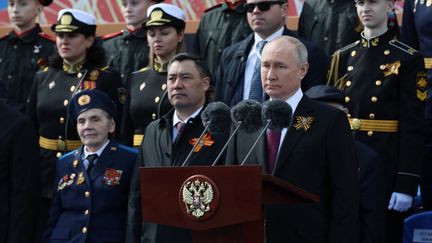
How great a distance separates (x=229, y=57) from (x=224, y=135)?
1249mm

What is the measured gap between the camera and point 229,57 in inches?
274

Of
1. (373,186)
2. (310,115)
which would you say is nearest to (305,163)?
(310,115)

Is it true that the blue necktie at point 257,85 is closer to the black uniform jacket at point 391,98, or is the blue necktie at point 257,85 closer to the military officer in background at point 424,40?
the black uniform jacket at point 391,98

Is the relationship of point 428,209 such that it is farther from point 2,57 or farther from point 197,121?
point 2,57

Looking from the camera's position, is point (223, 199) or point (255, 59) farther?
point (255, 59)

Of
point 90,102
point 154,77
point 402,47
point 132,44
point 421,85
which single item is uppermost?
point 132,44

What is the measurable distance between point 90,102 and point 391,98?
203 centimetres

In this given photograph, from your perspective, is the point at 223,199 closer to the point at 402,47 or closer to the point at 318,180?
the point at 318,180

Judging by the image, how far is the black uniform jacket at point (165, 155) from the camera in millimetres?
5707

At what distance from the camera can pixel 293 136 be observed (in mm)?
4867

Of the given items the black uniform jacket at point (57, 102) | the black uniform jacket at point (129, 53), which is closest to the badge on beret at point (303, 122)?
the black uniform jacket at point (57, 102)

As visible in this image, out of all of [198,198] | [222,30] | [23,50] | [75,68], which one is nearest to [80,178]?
[75,68]

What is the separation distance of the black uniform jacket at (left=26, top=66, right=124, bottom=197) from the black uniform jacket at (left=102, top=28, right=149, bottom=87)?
523 millimetres

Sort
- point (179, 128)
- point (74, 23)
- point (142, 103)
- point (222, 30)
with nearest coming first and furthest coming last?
point (179, 128), point (142, 103), point (74, 23), point (222, 30)
